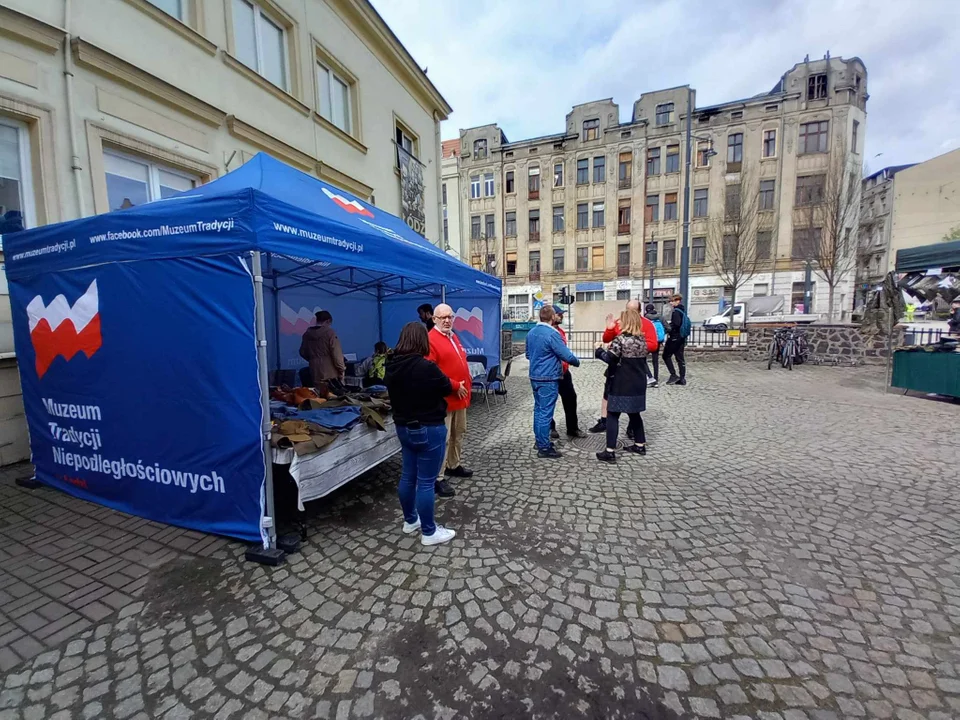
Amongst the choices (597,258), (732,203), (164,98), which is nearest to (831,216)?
(732,203)

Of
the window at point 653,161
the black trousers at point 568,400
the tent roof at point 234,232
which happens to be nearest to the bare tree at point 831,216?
the window at point 653,161

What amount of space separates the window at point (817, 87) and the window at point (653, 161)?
33.6ft

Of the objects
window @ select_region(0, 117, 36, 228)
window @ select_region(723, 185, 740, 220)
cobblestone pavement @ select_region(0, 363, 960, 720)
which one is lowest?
cobblestone pavement @ select_region(0, 363, 960, 720)

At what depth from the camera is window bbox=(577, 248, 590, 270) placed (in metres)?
36.8

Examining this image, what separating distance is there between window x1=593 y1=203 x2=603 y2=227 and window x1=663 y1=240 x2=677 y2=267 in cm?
539

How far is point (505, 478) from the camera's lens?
15.4 ft

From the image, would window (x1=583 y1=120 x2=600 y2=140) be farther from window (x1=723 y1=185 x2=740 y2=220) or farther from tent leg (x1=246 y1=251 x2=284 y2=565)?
tent leg (x1=246 y1=251 x2=284 y2=565)

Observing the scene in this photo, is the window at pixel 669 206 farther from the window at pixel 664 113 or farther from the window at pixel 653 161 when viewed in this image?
the window at pixel 664 113

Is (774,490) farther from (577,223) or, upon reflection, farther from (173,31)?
(577,223)

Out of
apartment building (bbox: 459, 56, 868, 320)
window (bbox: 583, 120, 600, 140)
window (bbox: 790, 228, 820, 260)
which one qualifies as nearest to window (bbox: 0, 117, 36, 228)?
apartment building (bbox: 459, 56, 868, 320)

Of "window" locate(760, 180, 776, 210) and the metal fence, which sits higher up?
"window" locate(760, 180, 776, 210)

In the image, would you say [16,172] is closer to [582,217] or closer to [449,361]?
[449,361]

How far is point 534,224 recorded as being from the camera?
3838cm

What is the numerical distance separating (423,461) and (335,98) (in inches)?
436
